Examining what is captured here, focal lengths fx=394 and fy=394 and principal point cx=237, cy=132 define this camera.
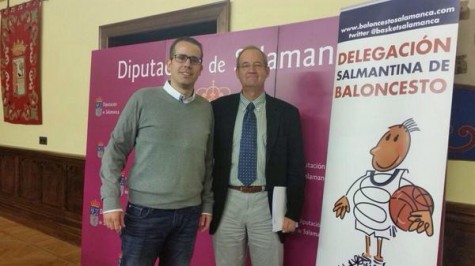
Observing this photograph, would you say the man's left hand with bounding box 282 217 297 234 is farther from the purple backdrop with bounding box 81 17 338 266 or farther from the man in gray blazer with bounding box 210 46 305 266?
the purple backdrop with bounding box 81 17 338 266

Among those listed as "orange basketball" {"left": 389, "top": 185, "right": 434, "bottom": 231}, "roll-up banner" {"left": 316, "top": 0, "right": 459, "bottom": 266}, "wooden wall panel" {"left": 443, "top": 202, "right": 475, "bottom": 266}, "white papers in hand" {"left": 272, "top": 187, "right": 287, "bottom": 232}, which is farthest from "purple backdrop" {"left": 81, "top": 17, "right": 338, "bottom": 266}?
"wooden wall panel" {"left": 443, "top": 202, "right": 475, "bottom": 266}

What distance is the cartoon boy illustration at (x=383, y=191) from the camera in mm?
1559

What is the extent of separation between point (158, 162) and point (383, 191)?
935mm

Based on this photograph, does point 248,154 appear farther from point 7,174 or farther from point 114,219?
point 7,174

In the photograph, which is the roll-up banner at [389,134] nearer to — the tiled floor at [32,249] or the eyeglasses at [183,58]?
the eyeglasses at [183,58]

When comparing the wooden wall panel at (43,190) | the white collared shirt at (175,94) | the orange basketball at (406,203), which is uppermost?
the white collared shirt at (175,94)

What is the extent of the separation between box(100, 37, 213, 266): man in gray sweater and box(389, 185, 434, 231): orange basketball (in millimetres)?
816

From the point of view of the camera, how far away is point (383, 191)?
5.34 ft

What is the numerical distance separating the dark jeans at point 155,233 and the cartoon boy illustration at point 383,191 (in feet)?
2.33

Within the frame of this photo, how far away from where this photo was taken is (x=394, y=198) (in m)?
1.59

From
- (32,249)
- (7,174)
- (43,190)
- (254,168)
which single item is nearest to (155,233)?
(254,168)

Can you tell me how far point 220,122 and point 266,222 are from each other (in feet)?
Answer: 1.69

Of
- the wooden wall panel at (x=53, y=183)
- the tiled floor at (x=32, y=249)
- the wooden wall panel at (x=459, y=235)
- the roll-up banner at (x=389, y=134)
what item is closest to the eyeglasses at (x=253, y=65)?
the roll-up banner at (x=389, y=134)

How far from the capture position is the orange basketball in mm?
1519
